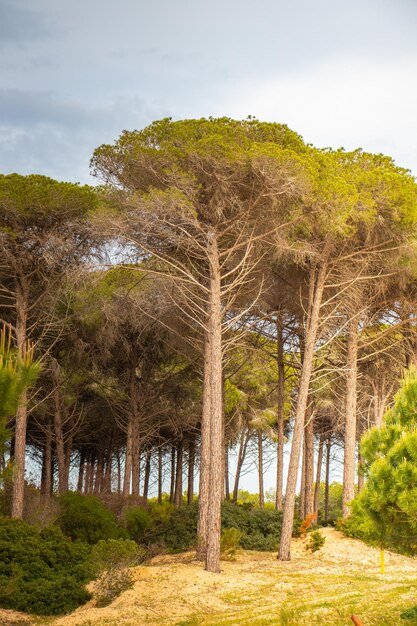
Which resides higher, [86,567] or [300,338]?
[300,338]

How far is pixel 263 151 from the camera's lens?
53.0 feet

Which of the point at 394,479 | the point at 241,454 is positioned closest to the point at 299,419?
the point at 394,479

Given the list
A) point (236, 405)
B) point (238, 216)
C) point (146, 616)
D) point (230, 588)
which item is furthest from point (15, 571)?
point (236, 405)

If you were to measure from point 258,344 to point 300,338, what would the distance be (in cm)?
246

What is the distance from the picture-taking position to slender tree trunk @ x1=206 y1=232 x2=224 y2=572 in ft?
52.0

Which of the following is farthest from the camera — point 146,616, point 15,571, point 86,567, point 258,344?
point 258,344

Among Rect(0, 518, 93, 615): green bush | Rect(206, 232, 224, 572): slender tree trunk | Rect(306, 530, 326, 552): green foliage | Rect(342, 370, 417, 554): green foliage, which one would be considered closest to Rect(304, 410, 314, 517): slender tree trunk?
Rect(306, 530, 326, 552): green foliage

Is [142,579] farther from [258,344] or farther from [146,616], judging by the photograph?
[258,344]

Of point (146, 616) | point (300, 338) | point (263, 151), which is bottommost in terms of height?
point (146, 616)

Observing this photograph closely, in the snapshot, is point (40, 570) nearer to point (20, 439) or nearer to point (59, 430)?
point (20, 439)

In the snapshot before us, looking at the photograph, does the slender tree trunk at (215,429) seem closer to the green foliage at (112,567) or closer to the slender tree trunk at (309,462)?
the green foliage at (112,567)

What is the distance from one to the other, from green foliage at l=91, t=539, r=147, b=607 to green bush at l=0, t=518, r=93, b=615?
357mm

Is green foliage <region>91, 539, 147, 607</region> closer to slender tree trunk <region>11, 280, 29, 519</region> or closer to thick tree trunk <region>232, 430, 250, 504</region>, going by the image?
slender tree trunk <region>11, 280, 29, 519</region>

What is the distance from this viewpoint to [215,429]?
16.3 meters
